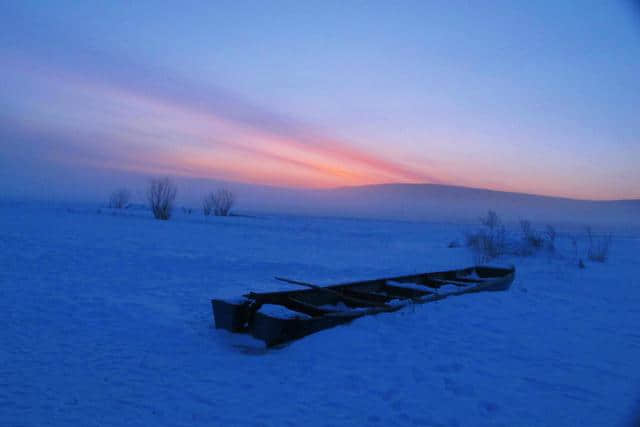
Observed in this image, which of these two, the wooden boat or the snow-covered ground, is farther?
the wooden boat

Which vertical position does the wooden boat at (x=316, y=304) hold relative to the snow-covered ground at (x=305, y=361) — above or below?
above

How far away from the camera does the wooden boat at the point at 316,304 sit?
12.9 feet

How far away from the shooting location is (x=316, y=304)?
5359mm

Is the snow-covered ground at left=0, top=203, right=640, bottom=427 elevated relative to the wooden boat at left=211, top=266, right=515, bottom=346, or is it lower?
lower

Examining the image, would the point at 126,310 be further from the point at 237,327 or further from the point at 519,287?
the point at 519,287

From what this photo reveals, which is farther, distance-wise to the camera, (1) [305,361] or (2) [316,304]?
(2) [316,304]

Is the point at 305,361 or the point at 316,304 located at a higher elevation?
the point at 316,304

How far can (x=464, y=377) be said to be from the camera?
131 inches

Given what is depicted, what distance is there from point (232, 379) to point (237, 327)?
1.04m

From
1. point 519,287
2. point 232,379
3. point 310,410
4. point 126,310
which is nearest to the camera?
point 310,410

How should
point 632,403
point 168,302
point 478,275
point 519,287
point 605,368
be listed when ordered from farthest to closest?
point 478,275
point 519,287
point 168,302
point 605,368
point 632,403

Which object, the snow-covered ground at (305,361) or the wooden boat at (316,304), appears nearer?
the snow-covered ground at (305,361)

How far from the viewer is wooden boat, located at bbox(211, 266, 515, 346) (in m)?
3.93

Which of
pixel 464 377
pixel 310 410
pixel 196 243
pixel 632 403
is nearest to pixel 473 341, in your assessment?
pixel 464 377
